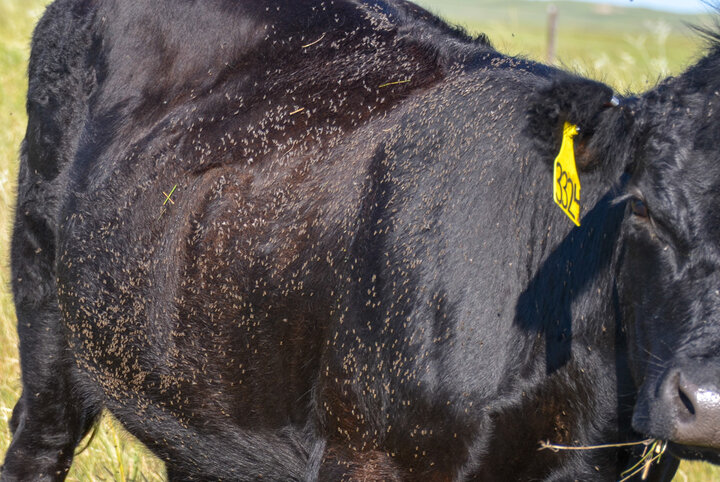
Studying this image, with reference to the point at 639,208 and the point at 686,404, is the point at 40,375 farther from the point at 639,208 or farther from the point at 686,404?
the point at 686,404

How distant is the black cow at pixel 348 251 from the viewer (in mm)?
2861

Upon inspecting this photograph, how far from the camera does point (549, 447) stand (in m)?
2.96

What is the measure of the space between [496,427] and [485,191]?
2.57 ft

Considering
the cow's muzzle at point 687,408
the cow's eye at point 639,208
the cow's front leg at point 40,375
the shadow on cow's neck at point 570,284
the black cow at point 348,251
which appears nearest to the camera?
the cow's muzzle at point 687,408

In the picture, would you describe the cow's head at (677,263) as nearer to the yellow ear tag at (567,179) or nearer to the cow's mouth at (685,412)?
A: the cow's mouth at (685,412)

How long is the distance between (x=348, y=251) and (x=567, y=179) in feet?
2.71

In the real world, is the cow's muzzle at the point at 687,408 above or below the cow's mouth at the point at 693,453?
above

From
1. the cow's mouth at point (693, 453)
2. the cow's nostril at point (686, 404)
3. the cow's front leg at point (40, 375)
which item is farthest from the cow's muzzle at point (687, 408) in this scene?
the cow's front leg at point (40, 375)

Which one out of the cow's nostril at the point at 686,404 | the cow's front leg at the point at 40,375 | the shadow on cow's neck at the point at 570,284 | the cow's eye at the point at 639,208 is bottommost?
the cow's front leg at the point at 40,375

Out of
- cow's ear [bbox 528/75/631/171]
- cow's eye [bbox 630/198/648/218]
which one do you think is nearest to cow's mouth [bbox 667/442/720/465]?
cow's eye [bbox 630/198/648/218]

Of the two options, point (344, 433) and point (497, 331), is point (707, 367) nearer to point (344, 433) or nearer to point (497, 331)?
point (497, 331)

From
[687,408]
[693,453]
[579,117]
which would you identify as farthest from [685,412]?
[579,117]

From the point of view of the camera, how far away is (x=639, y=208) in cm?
276

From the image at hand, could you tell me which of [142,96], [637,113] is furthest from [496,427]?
[142,96]
